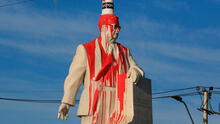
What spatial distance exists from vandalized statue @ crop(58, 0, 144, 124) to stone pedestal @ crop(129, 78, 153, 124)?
0.13 metres

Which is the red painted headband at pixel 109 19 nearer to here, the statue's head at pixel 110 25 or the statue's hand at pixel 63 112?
the statue's head at pixel 110 25

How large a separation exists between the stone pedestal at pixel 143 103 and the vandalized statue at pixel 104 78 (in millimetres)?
135

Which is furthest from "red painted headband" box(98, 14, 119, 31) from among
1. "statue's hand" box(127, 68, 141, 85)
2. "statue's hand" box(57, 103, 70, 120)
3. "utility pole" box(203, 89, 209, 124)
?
"utility pole" box(203, 89, 209, 124)

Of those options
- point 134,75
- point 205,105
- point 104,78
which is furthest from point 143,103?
point 205,105

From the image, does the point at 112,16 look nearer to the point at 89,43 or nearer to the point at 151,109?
the point at 89,43

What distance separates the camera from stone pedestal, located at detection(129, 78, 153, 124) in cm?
1086

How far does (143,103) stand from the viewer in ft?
36.3

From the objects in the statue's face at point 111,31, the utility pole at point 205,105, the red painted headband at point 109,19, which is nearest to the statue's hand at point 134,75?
the statue's face at point 111,31

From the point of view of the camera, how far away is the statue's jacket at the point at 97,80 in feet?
36.4

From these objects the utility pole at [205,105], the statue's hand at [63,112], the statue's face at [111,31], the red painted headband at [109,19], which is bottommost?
the statue's hand at [63,112]

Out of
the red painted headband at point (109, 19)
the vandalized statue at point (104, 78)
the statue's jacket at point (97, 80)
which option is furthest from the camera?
the red painted headband at point (109, 19)

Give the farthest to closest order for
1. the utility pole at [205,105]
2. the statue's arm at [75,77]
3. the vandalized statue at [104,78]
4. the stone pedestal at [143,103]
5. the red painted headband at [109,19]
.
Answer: the utility pole at [205,105]
the red painted headband at [109,19]
the statue's arm at [75,77]
the vandalized statue at [104,78]
the stone pedestal at [143,103]

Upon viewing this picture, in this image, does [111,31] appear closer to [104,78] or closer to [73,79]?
[104,78]

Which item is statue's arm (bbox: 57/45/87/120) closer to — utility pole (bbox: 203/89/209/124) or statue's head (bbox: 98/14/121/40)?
statue's head (bbox: 98/14/121/40)
